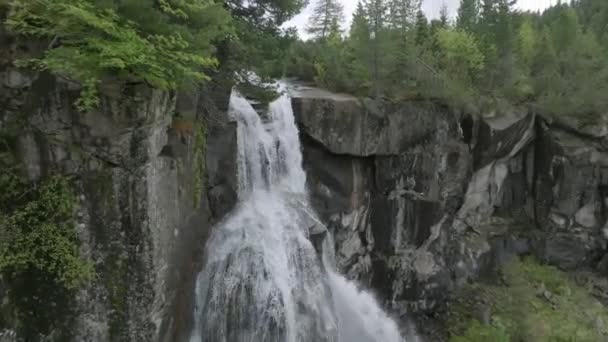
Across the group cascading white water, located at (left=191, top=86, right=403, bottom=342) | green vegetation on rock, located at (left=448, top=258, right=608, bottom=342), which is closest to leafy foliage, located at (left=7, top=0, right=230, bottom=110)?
cascading white water, located at (left=191, top=86, right=403, bottom=342)

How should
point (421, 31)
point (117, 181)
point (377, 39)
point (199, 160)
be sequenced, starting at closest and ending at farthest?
point (117, 181), point (199, 160), point (377, 39), point (421, 31)

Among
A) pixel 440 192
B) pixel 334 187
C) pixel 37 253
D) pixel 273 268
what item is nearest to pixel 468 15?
pixel 440 192

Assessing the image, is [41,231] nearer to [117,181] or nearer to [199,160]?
[117,181]

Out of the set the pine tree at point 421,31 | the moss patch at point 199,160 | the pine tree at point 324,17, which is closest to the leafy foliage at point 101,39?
the moss patch at point 199,160

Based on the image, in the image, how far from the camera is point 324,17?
37.2 m

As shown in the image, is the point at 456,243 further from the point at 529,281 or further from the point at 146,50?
the point at 146,50

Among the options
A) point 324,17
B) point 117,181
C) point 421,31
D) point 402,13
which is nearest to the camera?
point 117,181

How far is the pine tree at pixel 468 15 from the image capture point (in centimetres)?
2173

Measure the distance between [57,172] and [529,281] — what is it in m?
18.5

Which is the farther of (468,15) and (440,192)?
(468,15)

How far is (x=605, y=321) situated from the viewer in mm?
16312

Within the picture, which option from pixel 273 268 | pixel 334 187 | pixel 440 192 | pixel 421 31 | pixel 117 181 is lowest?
pixel 273 268

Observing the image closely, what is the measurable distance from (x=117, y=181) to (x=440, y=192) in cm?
1252

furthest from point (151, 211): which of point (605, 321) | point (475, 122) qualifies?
point (605, 321)
